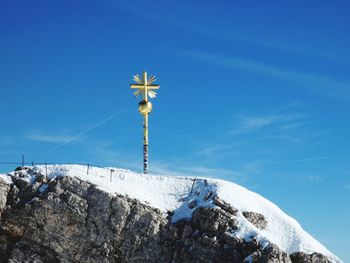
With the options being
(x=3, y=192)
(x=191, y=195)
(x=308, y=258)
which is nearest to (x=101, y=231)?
(x=3, y=192)

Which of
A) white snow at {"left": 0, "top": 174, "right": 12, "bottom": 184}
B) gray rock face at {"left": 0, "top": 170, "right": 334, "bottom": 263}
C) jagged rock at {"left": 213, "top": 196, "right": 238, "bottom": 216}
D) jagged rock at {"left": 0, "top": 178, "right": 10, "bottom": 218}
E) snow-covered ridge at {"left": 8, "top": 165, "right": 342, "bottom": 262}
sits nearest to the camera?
gray rock face at {"left": 0, "top": 170, "right": 334, "bottom": 263}

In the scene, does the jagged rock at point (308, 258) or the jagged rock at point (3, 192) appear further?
the jagged rock at point (308, 258)

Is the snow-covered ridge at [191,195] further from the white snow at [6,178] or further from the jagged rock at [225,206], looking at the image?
the jagged rock at [225,206]

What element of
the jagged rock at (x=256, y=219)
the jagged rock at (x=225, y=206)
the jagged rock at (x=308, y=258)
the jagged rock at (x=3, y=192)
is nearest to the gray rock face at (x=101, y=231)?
the jagged rock at (x=3, y=192)

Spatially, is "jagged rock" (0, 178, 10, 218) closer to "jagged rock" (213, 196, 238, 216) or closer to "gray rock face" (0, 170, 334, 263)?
"gray rock face" (0, 170, 334, 263)

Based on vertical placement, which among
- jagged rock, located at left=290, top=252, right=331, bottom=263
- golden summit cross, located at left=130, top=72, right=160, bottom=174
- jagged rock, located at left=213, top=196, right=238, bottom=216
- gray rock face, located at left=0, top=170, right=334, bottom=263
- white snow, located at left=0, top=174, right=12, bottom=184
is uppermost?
golden summit cross, located at left=130, top=72, right=160, bottom=174

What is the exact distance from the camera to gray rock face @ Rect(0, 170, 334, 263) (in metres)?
A: 49.1

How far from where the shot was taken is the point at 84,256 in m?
49.3

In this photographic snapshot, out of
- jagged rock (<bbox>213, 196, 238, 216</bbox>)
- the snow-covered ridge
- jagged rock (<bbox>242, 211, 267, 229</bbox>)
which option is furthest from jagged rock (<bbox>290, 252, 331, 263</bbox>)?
jagged rock (<bbox>213, 196, 238, 216</bbox>)

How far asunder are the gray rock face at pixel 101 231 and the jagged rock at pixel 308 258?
0.76 ft

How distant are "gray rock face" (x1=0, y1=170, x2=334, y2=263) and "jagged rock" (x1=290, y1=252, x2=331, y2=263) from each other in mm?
233

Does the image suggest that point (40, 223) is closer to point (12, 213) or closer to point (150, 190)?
point (12, 213)

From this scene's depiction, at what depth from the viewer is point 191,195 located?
56.0m

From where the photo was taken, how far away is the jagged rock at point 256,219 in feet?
175
